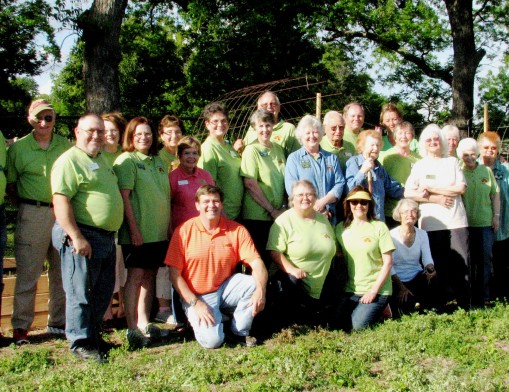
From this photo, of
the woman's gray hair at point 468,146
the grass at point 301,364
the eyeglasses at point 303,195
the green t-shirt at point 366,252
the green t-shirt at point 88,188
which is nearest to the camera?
the grass at point 301,364

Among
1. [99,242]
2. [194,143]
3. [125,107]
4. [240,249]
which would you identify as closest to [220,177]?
[194,143]

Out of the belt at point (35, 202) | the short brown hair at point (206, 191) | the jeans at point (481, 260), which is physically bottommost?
the jeans at point (481, 260)

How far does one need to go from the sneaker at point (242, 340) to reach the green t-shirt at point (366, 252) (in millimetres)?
1136

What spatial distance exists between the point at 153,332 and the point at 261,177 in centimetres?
169

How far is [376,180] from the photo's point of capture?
5930 millimetres

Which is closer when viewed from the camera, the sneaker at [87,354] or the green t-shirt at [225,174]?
the sneaker at [87,354]

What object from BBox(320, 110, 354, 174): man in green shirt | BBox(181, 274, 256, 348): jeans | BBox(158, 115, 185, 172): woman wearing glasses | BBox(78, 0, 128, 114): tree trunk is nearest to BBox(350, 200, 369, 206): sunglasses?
BBox(320, 110, 354, 174): man in green shirt

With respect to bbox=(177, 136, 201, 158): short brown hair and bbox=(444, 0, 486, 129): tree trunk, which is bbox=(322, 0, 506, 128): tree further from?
bbox=(177, 136, 201, 158): short brown hair

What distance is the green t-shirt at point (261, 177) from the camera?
5.73 metres

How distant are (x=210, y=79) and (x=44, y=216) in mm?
14811

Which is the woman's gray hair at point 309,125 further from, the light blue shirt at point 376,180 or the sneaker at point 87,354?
the sneaker at point 87,354

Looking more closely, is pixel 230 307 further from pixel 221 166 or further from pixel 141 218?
pixel 221 166

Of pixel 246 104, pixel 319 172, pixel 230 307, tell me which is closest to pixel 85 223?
pixel 230 307

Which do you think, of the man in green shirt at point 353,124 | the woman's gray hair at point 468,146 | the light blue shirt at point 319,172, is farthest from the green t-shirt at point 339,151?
the woman's gray hair at point 468,146
